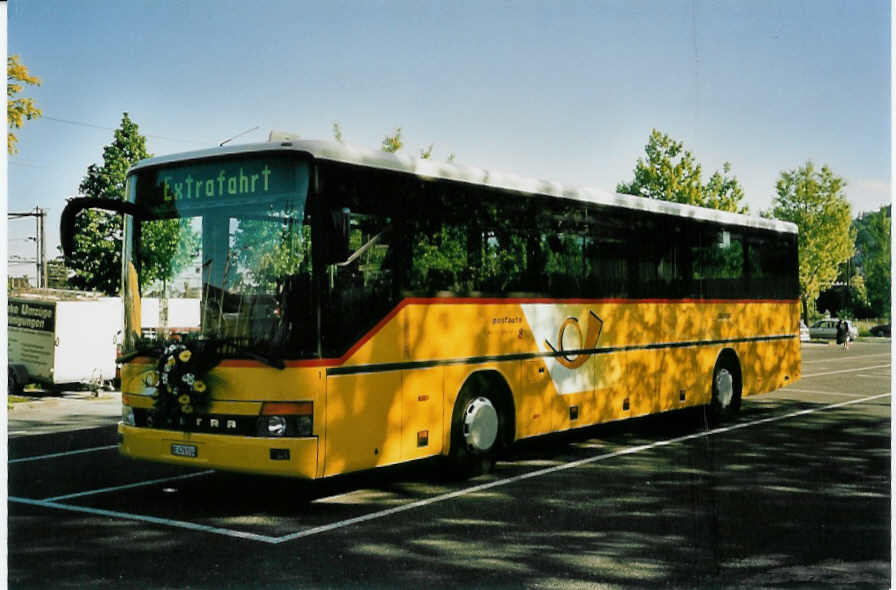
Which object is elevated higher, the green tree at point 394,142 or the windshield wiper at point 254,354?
the green tree at point 394,142

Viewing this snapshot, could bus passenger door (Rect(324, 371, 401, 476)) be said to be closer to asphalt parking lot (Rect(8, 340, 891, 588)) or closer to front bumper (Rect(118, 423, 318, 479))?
front bumper (Rect(118, 423, 318, 479))

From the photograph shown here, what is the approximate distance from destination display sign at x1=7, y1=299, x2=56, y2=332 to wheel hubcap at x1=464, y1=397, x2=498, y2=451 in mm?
14224

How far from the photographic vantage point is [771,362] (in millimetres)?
16531

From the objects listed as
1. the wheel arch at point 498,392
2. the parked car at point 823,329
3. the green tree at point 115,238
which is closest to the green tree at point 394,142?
the green tree at point 115,238

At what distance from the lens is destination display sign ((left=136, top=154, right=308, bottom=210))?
27.3 ft

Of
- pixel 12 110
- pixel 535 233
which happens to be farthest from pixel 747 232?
pixel 12 110

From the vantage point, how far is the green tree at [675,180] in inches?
1720

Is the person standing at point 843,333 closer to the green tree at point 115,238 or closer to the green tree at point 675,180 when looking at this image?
the green tree at point 675,180

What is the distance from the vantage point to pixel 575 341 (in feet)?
38.2

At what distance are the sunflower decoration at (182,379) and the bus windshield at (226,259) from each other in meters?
0.14

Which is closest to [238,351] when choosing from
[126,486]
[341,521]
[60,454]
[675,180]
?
[341,521]

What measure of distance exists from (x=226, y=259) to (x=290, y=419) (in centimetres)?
153

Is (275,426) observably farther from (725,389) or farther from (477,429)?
(725,389)

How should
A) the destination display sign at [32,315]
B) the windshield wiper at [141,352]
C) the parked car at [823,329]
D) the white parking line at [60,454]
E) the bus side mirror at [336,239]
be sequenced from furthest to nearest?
the parked car at [823,329] < the destination display sign at [32,315] < the white parking line at [60,454] < the windshield wiper at [141,352] < the bus side mirror at [336,239]
